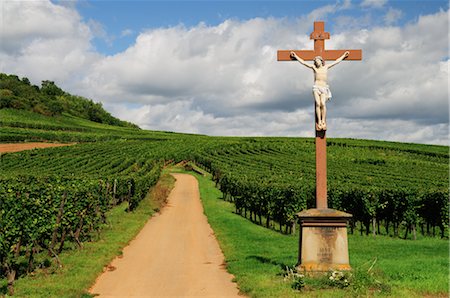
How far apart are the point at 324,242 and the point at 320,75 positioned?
406cm

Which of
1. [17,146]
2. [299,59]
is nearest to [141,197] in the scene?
[299,59]

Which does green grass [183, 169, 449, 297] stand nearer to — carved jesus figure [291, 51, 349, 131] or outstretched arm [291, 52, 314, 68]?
carved jesus figure [291, 51, 349, 131]

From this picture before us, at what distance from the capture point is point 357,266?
483 inches

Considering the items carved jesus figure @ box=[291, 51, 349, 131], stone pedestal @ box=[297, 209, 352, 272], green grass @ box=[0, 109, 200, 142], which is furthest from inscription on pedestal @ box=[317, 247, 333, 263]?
green grass @ box=[0, 109, 200, 142]

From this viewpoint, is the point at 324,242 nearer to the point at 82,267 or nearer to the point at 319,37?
the point at 319,37

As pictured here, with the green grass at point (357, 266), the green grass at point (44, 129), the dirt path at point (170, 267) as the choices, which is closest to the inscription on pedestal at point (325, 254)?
the green grass at point (357, 266)

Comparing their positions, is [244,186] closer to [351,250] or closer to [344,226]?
[351,250]

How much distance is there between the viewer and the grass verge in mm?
10656

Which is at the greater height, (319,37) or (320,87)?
(319,37)

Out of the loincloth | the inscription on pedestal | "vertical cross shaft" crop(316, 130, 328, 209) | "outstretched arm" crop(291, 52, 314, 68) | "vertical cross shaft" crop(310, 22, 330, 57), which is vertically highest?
"vertical cross shaft" crop(310, 22, 330, 57)

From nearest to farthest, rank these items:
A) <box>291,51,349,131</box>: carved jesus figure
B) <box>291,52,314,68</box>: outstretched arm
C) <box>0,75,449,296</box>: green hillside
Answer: <box>291,51,349,131</box>: carved jesus figure
<box>291,52,314,68</box>: outstretched arm
<box>0,75,449,296</box>: green hillside

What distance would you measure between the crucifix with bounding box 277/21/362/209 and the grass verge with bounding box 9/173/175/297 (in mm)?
6056

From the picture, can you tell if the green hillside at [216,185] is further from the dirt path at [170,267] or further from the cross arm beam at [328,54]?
the cross arm beam at [328,54]

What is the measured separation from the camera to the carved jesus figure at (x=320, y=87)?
11508 millimetres
